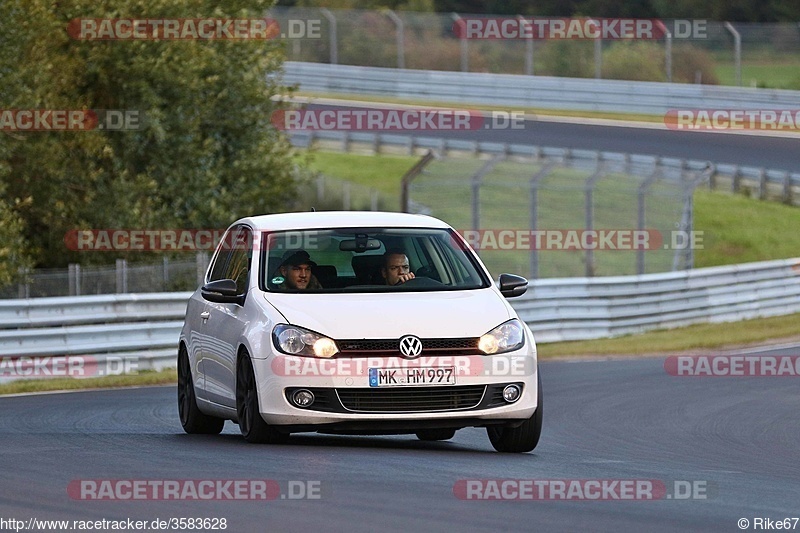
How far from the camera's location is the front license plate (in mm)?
9547

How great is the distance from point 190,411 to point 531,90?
3389 centimetres

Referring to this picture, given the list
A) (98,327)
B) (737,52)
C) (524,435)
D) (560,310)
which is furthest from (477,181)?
(737,52)

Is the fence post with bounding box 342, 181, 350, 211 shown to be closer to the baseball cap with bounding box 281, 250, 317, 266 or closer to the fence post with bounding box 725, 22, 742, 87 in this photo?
the fence post with bounding box 725, 22, 742, 87

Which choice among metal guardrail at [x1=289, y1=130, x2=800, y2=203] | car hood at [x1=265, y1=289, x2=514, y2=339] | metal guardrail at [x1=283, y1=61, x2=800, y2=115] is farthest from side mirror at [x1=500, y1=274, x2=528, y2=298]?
metal guardrail at [x1=283, y1=61, x2=800, y2=115]

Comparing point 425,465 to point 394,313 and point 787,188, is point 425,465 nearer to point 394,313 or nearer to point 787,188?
point 394,313

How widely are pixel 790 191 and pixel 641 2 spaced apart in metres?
33.3

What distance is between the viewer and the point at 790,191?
38312mm

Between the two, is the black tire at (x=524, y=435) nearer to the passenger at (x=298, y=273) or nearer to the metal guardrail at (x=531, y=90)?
the passenger at (x=298, y=273)

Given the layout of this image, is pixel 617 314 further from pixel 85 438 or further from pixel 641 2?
pixel 641 2

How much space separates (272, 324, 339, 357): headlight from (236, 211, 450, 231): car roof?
1.19 meters

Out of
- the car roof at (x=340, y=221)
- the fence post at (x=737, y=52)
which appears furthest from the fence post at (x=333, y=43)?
the car roof at (x=340, y=221)

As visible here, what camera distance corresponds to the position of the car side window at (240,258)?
35.2ft

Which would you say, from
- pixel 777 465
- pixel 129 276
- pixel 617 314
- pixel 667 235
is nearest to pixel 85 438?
pixel 777 465

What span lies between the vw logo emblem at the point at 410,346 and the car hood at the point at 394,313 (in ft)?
0.11
